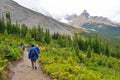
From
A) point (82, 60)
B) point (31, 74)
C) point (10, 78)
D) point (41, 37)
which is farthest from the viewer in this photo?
point (41, 37)

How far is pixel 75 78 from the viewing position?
60.6ft

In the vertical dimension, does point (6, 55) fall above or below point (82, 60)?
above

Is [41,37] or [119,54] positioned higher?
[41,37]

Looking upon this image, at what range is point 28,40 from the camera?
100438 millimetres

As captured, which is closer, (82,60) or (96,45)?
(82,60)

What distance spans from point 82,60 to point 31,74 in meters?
39.4

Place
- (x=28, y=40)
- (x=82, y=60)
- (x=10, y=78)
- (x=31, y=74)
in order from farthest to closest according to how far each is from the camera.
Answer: (x=28, y=40)
(x=82, y=60)
(x=31, y=74)
(x=10, y=78)

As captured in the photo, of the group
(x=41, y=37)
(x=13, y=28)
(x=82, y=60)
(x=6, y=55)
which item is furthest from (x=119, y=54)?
(x=6, y=55)

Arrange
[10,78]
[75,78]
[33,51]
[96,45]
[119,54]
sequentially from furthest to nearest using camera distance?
[119,54] → [96,45] → [33,51] → [10,78] → [75,78]

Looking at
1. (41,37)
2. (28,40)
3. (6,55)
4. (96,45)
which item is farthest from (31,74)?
(96,45)

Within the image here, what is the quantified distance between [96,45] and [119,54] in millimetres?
18486

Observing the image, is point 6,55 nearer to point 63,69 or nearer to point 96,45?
point 63,69

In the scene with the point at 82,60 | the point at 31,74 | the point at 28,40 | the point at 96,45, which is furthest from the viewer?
the point at 96,45

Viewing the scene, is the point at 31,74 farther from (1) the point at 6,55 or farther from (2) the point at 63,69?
(1) the point at 6,55
